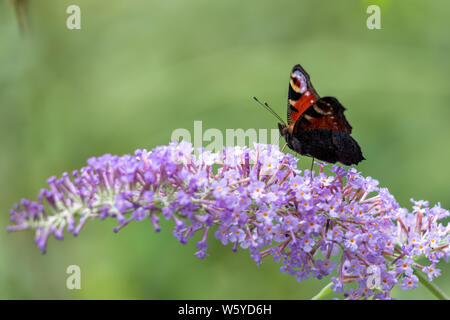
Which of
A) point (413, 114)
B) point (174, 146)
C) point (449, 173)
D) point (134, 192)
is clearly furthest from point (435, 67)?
point (134, 192)

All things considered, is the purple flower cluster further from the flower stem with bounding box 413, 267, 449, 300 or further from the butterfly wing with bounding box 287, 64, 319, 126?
the butterfly wing with bounding box 287, 64, 319, 126

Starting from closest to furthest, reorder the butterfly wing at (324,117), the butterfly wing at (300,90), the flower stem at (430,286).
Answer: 1. the flower stem at (430,286)
2. the butterfly wing at (324,117)
3. the butterfly wing at (300,90)

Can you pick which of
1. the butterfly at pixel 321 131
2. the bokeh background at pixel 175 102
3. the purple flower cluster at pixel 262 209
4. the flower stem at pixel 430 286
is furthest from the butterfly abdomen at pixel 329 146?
the bokeh background at pixel 175 102

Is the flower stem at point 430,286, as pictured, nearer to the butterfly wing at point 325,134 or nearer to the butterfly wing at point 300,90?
the butterfly wing at point 325,134

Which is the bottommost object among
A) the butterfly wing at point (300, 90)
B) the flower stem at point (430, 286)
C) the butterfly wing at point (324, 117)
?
the flower stem at point (430, 286)

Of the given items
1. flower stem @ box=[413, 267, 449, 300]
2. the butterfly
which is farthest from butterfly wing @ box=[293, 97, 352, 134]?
flower stem @ box=[413, 267, 449, 300]

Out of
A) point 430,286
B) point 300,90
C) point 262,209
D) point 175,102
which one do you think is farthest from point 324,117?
point 175,102
